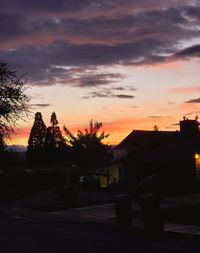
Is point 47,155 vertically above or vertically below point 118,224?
above

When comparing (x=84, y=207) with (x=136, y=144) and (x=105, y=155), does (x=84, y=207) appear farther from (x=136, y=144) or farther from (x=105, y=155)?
(x=136, y=144)

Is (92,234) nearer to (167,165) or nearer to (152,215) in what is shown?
(152,215)

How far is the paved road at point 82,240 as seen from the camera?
17.4 m

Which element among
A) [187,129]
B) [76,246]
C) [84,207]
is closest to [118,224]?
[76,246]

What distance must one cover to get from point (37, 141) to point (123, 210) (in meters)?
86.6

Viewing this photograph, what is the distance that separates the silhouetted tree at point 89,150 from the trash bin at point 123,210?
30433 millimetres

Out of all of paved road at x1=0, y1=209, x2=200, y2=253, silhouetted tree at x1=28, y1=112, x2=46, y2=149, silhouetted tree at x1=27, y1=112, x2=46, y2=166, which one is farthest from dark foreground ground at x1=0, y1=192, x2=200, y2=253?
silhouetted tree at x1=28, y1=112, x2=46, y2=149

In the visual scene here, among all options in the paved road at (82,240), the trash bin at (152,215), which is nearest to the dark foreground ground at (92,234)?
the paved road at (82,240)

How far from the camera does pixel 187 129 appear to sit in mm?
49906

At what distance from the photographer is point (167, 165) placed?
46125 millimetres

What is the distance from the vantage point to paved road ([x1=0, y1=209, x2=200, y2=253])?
17.4m

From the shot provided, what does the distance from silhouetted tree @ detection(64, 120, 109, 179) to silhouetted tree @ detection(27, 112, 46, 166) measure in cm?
3257

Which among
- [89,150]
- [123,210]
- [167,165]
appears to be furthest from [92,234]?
[89,150]

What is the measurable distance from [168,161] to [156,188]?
13.7ft
